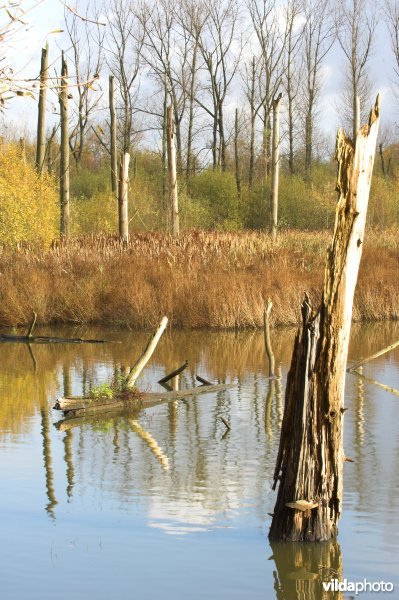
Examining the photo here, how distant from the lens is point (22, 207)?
2331 centimetres

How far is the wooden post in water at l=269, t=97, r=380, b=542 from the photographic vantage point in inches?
222

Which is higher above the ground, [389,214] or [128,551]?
[389,214]

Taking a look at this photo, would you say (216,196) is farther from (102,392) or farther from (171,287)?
(102,392)

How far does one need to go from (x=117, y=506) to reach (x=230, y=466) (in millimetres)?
1347

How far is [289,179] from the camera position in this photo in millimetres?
45094

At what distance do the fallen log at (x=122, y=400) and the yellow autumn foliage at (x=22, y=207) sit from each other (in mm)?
12410

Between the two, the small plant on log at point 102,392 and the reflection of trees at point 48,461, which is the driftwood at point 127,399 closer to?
the small plant on log at point 102,392

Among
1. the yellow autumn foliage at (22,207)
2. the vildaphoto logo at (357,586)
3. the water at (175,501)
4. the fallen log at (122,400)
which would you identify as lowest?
the vildaphoto logo at (357,586)

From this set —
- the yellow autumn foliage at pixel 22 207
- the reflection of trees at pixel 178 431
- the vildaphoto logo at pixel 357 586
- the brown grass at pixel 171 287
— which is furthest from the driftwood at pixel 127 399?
the yellow autumn foliage at pixel 22 207

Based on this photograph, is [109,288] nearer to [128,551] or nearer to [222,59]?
[128,551]

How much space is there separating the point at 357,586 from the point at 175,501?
1.79 meters

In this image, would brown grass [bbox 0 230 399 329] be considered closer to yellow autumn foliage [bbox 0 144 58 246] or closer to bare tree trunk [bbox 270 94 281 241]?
yellow autumn foliage [bbox 0 144 58 246]

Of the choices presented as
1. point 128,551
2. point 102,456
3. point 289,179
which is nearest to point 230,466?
point 102,456

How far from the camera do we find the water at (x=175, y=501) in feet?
18.7
